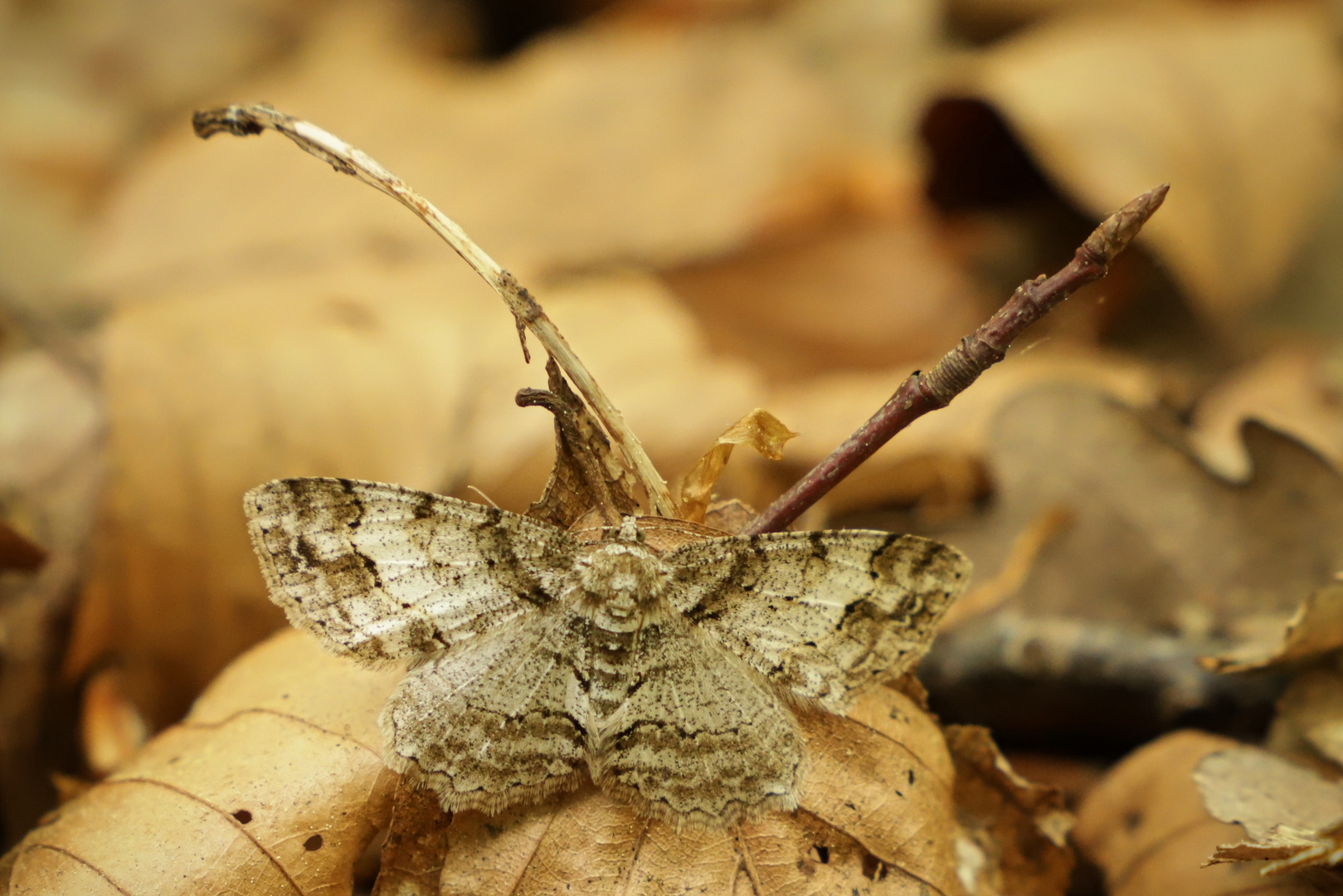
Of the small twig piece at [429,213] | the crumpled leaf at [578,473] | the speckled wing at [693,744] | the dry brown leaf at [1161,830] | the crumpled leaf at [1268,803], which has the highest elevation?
the small twig piece at [429,213]

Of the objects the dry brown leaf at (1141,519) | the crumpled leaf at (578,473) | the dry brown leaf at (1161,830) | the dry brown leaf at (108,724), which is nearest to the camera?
the crumpled leaf at (578,473)

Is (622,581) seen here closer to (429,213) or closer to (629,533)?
(629,533)

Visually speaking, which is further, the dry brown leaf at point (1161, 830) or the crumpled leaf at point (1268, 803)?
the dry brown leaf at point (1161, 830)

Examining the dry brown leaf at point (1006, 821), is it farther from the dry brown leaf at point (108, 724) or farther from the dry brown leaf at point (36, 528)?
the dry brown leaf at point (36, 528)

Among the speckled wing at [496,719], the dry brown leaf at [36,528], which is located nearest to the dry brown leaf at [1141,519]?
the speckled wing at [496,719]

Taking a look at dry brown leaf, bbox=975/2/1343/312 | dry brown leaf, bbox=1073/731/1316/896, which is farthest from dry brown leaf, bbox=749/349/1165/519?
dry brown leaf, bbox=1073/731/1316/896

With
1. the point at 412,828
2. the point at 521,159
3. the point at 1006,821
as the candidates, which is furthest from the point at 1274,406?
the point at 521,159

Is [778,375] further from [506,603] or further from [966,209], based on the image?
[506,603]

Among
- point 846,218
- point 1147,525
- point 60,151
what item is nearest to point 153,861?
point 1147,525
